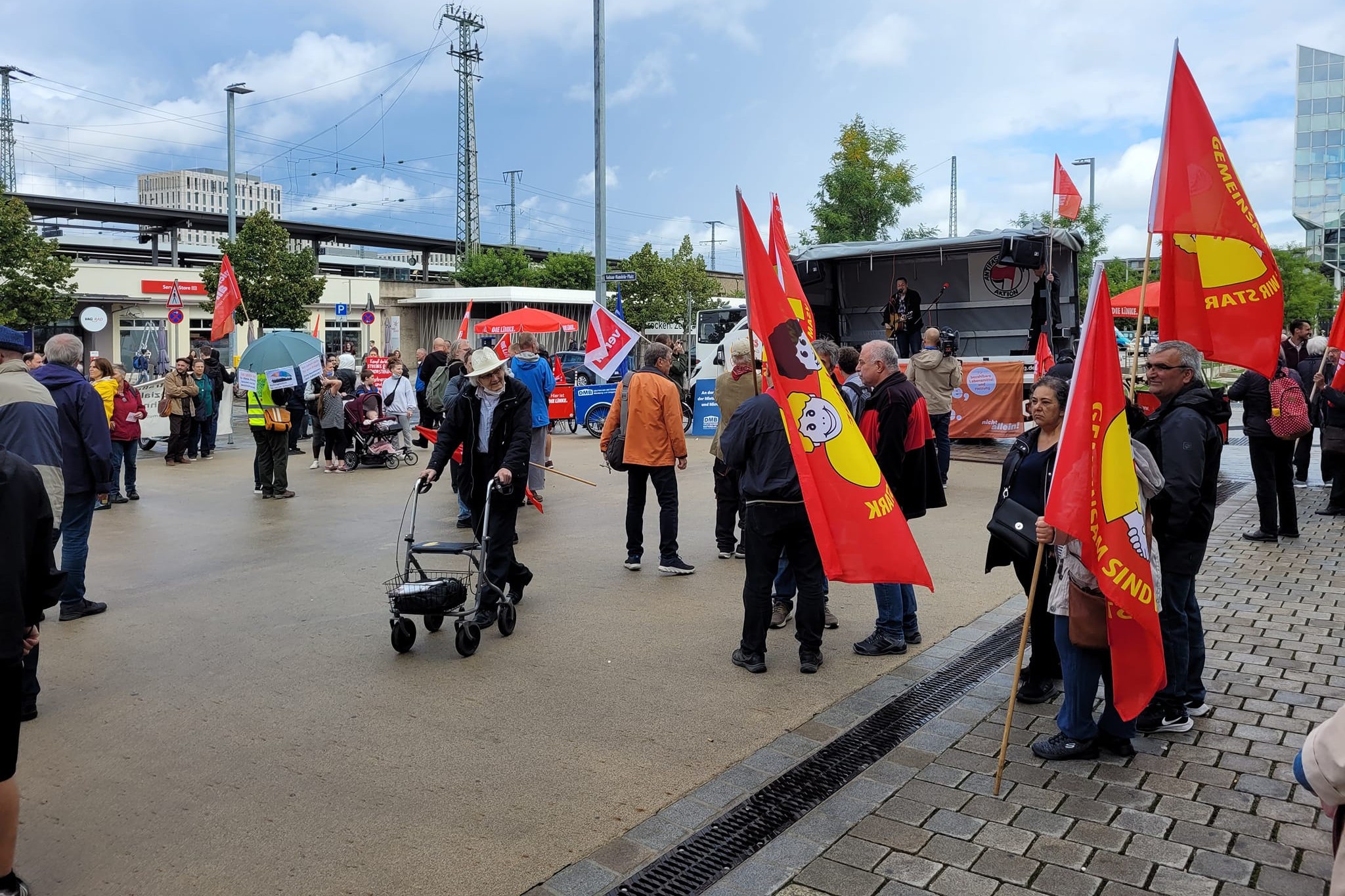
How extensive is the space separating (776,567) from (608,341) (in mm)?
8678

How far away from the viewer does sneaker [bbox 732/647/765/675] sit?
5.98 metres

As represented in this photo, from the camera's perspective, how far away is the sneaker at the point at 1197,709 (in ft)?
17.0

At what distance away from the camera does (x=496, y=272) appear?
54312mm

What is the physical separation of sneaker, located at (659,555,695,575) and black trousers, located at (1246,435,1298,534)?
5351 millimetres

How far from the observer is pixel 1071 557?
4465mm

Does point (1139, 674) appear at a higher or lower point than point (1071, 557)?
lower

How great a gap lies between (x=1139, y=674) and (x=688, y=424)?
16.4 meters

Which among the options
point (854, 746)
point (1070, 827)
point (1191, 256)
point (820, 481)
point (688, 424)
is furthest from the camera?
point (688, 424)

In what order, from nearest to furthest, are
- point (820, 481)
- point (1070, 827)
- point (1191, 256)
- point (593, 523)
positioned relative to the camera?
point (1070, 827)
point (820, 481)
point (1191, 256)
point (593, 523)

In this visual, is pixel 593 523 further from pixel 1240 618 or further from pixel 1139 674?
pixel 1139 674

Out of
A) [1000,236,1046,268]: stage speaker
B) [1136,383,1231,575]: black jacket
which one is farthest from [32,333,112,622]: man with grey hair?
[1000,236,1046,268]: stage speaker

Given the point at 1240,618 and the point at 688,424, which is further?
the point at 688,424

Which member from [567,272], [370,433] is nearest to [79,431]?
[370,433]

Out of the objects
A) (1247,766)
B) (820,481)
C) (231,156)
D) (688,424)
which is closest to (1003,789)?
(1247,766)
